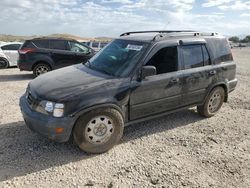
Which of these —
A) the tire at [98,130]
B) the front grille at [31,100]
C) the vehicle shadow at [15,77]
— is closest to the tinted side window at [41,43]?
the vehicle shadow at [15,77]

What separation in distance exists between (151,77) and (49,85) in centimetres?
170

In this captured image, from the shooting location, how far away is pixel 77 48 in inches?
418

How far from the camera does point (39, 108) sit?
387 centimetres

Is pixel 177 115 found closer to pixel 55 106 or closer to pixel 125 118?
pixel 125 118

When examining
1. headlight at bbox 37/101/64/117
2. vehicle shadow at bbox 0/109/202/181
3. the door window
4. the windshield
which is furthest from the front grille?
the door window

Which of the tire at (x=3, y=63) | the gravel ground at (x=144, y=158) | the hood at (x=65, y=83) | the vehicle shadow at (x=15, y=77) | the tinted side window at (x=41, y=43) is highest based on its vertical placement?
the tinted side window at (x=41, y=43)

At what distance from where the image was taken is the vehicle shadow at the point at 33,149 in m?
3.72

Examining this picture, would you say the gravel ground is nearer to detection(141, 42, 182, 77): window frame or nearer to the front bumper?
the front bumper

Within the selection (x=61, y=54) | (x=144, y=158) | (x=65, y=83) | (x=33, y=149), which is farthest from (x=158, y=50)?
(x=61, y=54)

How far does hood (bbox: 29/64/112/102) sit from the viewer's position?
3.81 meters

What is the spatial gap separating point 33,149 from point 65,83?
1201 mm

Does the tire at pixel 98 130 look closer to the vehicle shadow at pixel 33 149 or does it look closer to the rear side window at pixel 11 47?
the vehicle shadow at pixel 33 149

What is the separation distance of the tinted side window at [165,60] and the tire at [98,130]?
3.79ft

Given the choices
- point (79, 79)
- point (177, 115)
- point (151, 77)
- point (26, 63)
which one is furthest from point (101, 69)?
point (26, 63)
